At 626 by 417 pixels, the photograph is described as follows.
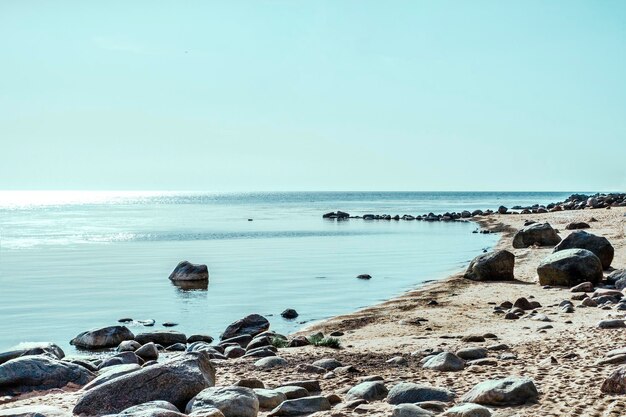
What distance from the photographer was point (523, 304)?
16344 millimetres

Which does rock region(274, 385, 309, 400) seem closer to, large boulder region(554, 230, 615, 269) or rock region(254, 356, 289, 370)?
rock region(254, 356, 289, 370)

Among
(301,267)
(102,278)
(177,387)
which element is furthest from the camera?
(301,267)

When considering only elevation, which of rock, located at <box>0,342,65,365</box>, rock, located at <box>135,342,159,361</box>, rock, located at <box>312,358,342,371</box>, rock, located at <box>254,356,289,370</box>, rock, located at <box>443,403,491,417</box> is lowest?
rock, located at <box>135,342,159,361</box>

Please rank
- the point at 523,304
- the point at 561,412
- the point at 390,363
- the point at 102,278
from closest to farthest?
the point at 561,412 < the point at 390,363 < the point at 523,304 < the point at 102,278

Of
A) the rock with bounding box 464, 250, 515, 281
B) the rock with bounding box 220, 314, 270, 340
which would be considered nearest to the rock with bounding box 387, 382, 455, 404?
the rock with bounding box 220, 314, 270, 340

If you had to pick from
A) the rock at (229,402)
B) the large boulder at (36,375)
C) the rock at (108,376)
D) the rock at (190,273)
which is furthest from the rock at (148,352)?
the rock at (190,273)

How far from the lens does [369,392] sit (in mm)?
8656

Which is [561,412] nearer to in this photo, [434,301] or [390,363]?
[390,363]

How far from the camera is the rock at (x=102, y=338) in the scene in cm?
1483

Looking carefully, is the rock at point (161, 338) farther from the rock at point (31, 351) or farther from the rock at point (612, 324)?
the rock at point (612, 324)

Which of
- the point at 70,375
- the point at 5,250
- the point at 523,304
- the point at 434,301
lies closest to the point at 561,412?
the point at 70,375

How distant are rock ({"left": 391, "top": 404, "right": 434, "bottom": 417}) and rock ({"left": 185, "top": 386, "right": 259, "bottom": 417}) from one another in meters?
1.57

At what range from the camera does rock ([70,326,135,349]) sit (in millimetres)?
14828

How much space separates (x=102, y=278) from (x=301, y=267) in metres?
7.89
